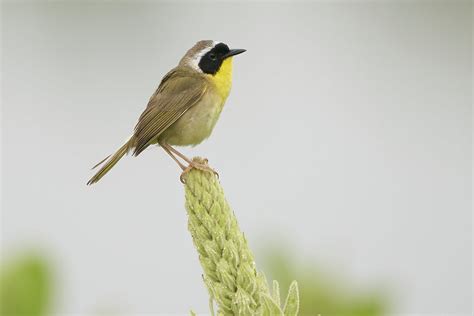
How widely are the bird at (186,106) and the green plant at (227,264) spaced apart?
2.03 metres

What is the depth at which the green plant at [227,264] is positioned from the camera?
1.73m

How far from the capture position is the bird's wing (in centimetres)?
420

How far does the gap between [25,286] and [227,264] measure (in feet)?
3.68

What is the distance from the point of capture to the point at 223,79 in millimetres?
4688

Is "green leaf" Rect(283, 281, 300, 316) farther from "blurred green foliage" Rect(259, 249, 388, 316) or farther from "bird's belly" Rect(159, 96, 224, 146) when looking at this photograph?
"bird's belly" Rect(159, 96, 224, 146)

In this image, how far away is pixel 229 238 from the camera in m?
1.91

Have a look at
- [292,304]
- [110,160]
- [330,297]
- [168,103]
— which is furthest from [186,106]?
[292,304]

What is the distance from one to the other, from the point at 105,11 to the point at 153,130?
1088 cm

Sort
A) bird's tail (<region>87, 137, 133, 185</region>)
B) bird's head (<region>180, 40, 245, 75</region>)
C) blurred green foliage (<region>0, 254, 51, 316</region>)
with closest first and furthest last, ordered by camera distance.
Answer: blurred green foliage (<region>0, 254, 51, 316</region>)
bird's tail (<region>87, 137, 133, 185</region>)
bird's head (<region>180, 40, 245, 75</region>)

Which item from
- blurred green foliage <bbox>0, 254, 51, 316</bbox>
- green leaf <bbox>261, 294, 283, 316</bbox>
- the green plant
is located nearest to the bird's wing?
blurred green foliage <bbox>0, 254, 51, 316</bbox>

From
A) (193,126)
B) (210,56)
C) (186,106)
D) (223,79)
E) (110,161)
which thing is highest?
(210,56)

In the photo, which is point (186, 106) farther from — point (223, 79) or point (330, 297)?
point (330, 297)

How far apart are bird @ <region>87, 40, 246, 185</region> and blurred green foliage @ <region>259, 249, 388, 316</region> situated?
1.37 metres

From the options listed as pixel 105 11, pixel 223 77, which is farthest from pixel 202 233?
pixel 105 11
